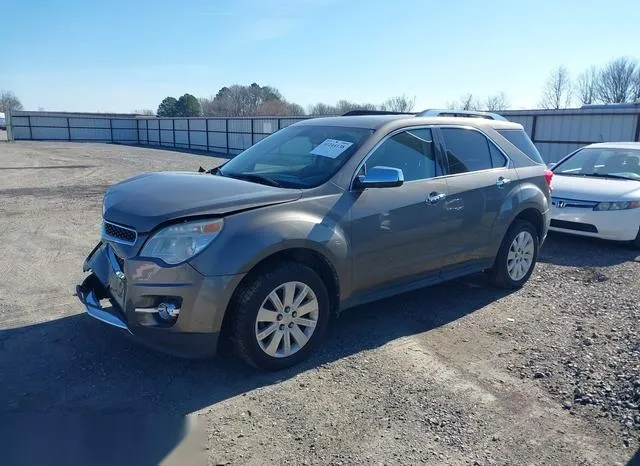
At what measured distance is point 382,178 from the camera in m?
4.18

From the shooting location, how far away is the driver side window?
4605 millimetres

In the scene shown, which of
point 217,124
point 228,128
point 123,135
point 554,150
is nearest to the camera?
point 554,150

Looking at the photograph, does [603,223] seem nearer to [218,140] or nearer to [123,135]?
[218,140]

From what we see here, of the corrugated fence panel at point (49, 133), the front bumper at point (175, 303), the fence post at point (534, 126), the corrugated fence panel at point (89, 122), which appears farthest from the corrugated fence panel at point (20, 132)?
the front bumper at point (175, 303)

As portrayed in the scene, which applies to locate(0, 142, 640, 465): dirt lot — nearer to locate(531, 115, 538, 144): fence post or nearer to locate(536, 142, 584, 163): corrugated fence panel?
locate(536, 142, 584, 163): corrugated fence panel

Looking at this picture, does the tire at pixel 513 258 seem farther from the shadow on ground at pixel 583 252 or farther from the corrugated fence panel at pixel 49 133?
the corrugated fence panel at pixel 49 133

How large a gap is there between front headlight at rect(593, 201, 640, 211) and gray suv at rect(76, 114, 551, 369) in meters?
2.89

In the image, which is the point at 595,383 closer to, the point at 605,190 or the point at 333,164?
the point at 333,164

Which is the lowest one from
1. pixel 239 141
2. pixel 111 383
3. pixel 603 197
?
pixel 111 383

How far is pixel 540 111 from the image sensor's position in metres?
18.2

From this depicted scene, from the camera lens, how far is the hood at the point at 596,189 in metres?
7.94

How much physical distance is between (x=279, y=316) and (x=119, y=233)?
1.29 meters

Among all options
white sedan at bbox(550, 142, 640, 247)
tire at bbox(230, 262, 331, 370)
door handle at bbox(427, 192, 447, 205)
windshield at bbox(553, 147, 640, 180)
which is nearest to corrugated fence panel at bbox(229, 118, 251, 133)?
windshield at bbox(553, 147, 640, 180)

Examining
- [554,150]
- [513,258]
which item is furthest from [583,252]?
[554,150]
